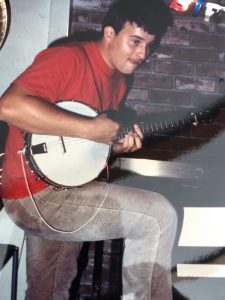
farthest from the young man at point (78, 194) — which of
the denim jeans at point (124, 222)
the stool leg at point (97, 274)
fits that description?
the stool leg at point (97, 274)

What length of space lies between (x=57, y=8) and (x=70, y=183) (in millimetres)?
689

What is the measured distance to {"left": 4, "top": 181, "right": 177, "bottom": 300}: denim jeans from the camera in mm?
1002

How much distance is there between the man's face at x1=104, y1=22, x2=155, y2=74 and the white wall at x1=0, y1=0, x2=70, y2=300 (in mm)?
227

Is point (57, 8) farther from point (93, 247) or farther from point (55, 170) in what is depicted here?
point (93, 247)

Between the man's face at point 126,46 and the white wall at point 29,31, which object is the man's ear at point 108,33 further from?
the white wall at point 29,31

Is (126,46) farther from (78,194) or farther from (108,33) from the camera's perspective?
(78,194)

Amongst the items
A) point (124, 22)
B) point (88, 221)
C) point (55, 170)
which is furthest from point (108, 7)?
point (88, 221)

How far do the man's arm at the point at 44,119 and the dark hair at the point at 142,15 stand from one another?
399mm

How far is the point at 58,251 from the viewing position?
4.05ft

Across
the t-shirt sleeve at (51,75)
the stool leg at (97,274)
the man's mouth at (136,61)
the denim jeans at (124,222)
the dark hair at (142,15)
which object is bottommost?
the stool leg at (97,274)

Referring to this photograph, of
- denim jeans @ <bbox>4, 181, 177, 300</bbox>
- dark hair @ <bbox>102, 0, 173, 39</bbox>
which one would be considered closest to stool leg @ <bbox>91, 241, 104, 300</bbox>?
denim jeans @ <bbox>4, 181, 177, 300</bbox>

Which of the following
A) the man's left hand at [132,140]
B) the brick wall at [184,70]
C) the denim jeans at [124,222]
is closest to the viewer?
the denim jeans at [124,222]

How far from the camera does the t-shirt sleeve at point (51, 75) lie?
42.0 inches

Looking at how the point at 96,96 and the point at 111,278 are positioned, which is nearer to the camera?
the point at 96,96
